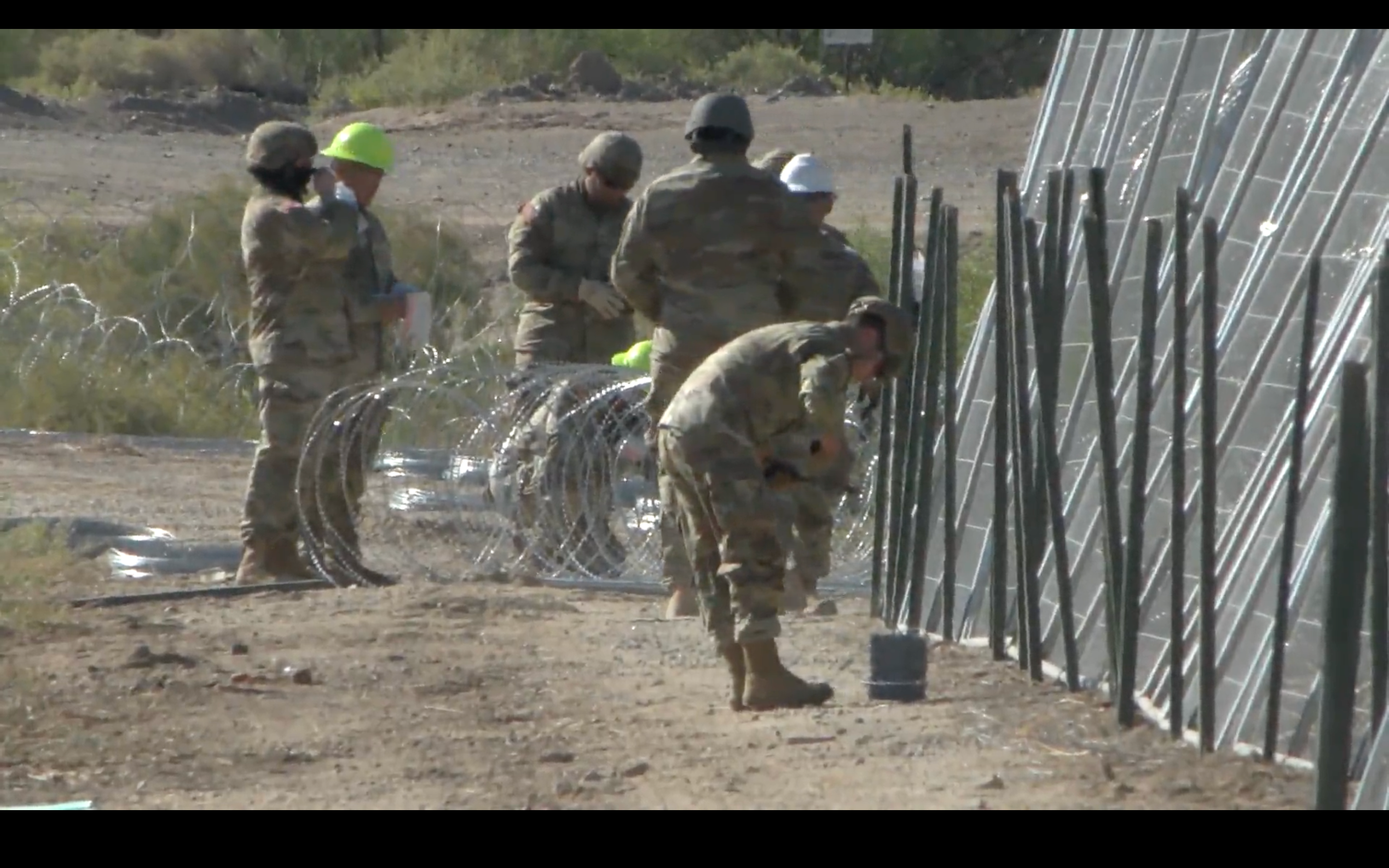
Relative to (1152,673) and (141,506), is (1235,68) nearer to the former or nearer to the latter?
(1152,673)

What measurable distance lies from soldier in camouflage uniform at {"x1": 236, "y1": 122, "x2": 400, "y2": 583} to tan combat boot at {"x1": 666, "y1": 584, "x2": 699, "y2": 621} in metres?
1.75

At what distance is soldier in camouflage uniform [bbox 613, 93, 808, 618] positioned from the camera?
8.66 metres

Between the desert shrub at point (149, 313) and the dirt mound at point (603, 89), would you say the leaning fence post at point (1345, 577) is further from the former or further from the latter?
the dirt mound at point (603, 89)

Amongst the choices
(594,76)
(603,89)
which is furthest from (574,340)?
(594,76)

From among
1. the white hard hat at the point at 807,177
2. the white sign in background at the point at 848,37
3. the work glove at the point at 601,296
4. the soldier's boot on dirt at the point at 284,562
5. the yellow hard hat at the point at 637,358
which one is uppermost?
the white sign in background at the point at 848,37

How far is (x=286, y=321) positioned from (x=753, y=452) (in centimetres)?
328

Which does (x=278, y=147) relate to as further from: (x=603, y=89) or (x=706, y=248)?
(x=603, y=89)

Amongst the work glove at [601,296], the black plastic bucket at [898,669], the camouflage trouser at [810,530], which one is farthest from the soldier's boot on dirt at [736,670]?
the work glove at [601,296]

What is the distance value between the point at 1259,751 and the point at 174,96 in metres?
30.1

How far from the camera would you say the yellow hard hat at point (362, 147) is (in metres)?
10.2

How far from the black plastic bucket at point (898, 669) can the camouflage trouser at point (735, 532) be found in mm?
302

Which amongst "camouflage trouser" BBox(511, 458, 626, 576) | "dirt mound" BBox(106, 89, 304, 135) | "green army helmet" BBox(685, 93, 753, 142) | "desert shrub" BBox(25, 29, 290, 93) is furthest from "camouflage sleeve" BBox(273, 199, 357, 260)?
"desert shrub" BBox(25, 29, 290, 93)

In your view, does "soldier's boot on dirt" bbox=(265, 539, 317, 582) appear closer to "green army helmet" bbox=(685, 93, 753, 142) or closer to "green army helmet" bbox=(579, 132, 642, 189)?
"green army helmet" bbox=(579, 132, 642, 189)

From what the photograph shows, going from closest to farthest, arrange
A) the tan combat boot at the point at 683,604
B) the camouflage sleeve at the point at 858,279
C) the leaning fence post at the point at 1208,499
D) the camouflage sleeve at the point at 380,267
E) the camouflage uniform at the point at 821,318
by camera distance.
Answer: the leaning fence post at the point at 1208,499 → the camouflage uniform at the point at 821,318 → the tan combat boot at the point at 683,604 → the camouflage sleeve at the point at 858,279 → the camouflage sleeve at the point at 380,267
